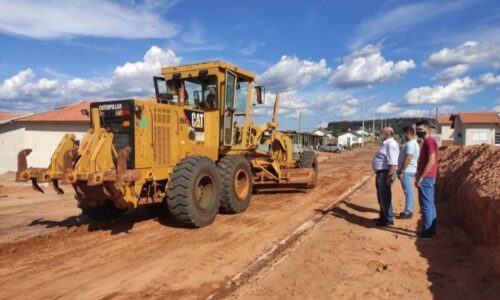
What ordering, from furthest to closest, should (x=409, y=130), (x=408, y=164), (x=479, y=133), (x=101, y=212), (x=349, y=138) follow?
(x=349, y=138)
(x=479, y=133)
(x=101, y=212)
(x=408, y=164)
(x=409, y=130)

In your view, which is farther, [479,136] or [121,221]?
[479,136]

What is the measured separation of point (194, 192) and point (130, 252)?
1.72 m

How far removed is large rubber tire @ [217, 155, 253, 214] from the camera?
365 inches

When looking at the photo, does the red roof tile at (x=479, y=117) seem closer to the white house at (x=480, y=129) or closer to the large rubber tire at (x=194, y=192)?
the white house at (x=480, y=129)

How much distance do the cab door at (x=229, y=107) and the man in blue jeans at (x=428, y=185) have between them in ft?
14.2

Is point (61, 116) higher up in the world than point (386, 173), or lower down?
higher up

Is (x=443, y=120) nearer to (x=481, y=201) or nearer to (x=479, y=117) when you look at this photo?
(x=479, y=117)

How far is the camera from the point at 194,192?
7.96m

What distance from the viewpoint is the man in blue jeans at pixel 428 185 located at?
7004 mm

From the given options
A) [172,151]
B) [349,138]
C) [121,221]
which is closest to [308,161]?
[172,151]

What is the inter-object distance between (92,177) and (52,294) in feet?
7.05

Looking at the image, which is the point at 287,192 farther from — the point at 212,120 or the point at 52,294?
the point at 52,294

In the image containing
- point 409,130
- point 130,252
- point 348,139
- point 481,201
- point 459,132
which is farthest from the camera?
point 348,139

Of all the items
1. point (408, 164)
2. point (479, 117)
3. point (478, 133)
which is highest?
point (479, 117)
